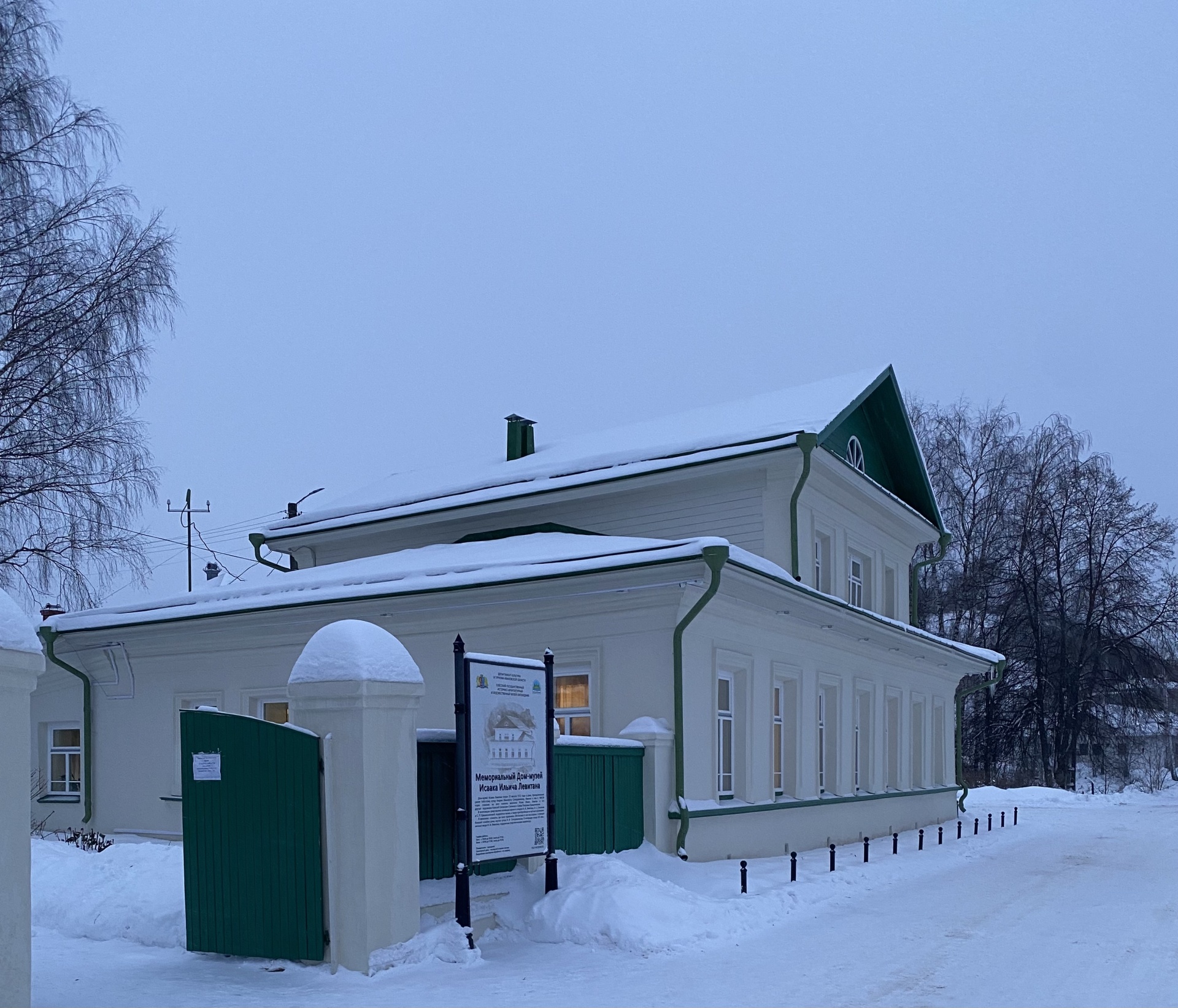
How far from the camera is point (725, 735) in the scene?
55.0 feet

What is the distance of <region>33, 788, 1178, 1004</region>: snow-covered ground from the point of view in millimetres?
8547

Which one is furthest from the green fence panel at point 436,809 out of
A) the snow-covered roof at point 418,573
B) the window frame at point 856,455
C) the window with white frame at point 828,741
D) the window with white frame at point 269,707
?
the window frame at point 856,455

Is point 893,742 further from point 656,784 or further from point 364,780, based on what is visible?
point 364,780

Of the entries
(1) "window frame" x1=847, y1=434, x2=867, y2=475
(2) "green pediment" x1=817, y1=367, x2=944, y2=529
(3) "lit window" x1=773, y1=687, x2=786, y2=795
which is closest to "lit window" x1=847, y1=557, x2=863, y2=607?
(2) "green pediment" x1=817, y1=367, x2=944, y2=529

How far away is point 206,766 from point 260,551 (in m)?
15.0

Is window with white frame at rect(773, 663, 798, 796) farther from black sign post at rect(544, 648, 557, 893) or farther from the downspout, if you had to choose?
the downspout

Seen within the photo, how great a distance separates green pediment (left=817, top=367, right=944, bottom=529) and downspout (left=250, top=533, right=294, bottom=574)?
11.0m

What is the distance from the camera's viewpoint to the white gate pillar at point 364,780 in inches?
358

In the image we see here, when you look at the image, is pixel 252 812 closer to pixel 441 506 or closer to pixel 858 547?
pixel 441 506

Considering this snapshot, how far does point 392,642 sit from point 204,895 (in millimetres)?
2547

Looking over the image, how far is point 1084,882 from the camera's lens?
15.4 meters

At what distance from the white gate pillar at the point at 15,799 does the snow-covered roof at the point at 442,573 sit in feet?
28.5

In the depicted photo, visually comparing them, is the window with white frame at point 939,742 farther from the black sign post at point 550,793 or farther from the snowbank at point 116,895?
the snowbank at point 116,895

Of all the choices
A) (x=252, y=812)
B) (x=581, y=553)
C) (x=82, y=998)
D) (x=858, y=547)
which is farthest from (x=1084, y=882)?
(x=82, y=998)
